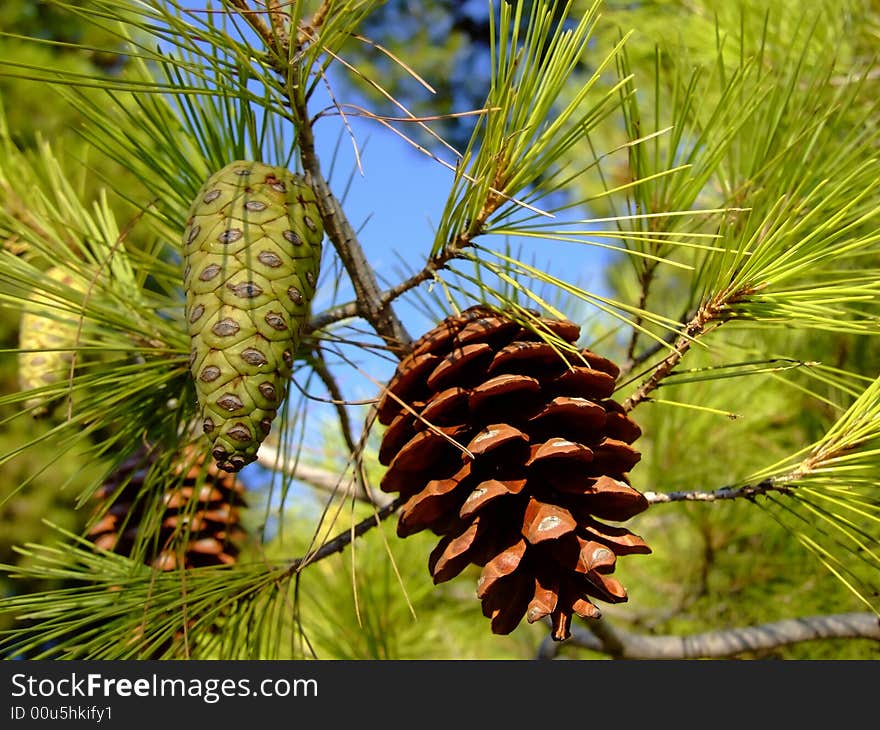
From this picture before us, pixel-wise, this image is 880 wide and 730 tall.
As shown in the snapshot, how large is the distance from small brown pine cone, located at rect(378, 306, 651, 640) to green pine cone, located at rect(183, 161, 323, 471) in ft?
0.27

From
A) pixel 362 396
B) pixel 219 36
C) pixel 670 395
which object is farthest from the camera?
pixel 362 396

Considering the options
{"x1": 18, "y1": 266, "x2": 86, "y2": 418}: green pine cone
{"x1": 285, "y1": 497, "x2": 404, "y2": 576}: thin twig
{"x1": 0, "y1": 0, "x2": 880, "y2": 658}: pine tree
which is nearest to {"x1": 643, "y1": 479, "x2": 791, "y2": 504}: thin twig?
{"x1": 0, "y1": 0, "x2": 880, "y2": 658}: pine tree

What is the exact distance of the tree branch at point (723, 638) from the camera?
82 centimetres

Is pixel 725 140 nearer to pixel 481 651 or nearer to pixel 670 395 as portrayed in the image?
pixel 670 395

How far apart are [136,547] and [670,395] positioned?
0.75m

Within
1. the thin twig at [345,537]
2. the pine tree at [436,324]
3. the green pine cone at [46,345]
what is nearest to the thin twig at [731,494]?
the pine tree at [436,324]

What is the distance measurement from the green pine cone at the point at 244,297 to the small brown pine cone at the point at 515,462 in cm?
8

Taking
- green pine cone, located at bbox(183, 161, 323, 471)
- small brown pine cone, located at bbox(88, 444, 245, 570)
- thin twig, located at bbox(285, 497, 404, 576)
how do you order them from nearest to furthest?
green pine cone, located at bbox(183, 161, 323, 471)
thin twig, located at bbox(285, 497, 404, 576)
small brown pine cone, located at bbox(88, 444, 245, 570)

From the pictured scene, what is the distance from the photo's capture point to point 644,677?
77 cm

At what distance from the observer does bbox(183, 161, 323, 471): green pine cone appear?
→ 0.50 m

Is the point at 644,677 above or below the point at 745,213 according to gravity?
below

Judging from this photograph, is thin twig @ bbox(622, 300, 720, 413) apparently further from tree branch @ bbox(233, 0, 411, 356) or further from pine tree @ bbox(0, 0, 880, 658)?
tree branch @ bbox(233, 0, 411, 356)

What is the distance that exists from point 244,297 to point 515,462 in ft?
0.63

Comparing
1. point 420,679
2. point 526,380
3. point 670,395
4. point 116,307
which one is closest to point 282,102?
point 526,380
